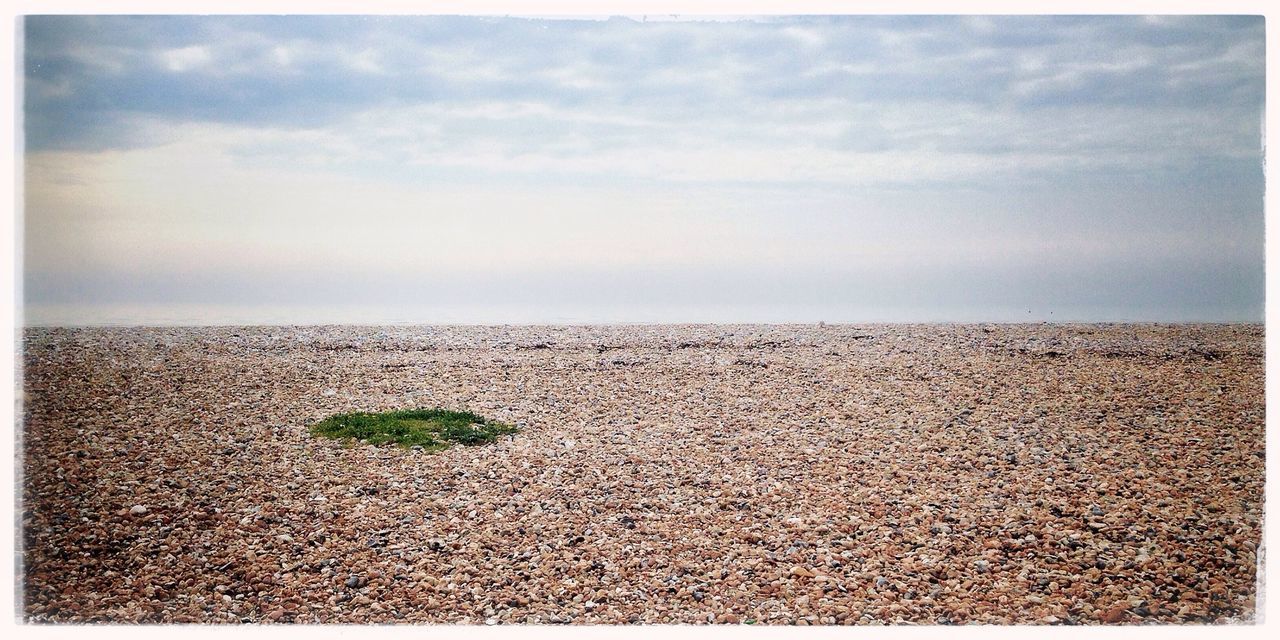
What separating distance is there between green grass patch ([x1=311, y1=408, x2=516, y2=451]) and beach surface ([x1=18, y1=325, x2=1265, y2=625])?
0.71 ft

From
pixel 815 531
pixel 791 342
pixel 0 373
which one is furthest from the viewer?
pixel 791 342

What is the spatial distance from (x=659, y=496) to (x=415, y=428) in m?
3.04

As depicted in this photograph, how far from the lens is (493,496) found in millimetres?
6902

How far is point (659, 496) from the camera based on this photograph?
6859 millimetres

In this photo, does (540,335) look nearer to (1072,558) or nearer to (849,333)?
(849,333)

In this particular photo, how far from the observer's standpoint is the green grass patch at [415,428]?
8211 millimetres

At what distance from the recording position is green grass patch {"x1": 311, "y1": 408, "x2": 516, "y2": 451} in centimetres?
821

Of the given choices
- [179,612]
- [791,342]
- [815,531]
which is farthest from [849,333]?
[179,612]

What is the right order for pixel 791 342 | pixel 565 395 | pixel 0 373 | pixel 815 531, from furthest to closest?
1. pixel 791 342
2. pixel 565 395
3. pixel 0 373
4. pixel 815 531

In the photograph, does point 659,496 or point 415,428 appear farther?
point 415,428

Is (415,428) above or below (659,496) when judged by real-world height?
above

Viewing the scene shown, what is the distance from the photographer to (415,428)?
28.0 ft
